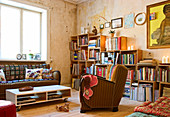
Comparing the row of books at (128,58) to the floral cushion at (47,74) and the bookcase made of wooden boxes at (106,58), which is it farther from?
the floral cushion at (47,74)

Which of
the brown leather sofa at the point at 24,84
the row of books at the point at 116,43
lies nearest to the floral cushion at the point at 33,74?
the brown leather sofa at the point at 24,84

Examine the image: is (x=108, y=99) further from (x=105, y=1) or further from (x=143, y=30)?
(x=105, y=1)

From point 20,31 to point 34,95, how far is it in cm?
252

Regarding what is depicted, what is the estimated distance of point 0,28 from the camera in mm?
4668

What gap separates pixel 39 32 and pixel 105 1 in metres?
2.42

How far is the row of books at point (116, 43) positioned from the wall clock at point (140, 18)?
0.55m

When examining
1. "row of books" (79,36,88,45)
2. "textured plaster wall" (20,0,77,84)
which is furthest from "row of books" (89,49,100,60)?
"textured plaster wall" (20,0,77,84)

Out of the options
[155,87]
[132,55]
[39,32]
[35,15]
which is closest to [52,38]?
[39,32]

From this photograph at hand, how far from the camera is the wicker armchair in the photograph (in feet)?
9.57

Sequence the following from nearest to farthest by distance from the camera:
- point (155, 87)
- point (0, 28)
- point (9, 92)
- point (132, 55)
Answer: point (9, 92)
point (155, 87)
point (132, 55)
point (0, 28)

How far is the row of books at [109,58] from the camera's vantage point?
4.50m

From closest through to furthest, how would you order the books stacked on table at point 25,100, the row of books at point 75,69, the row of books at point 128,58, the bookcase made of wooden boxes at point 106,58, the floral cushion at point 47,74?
the books stacked on table at point 25,100
the bookcase made of wooden boxes at point 106,58
the row of books at point 128,58
the floral cushion at point 47,74
the row of books at point 75,69

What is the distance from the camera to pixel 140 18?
4266 mm

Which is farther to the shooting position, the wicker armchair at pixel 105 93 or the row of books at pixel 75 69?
the row of books at pixel 75 69
